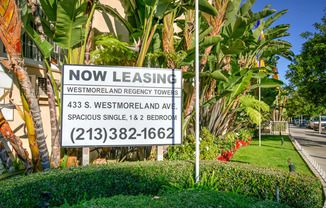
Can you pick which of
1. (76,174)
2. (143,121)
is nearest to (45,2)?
(143,121)

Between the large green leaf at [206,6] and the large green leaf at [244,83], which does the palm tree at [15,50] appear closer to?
the large green leaf at [206,6]

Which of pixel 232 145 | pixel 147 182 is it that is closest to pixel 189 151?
pixel 147 182

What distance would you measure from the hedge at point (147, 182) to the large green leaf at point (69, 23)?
9.36 ft

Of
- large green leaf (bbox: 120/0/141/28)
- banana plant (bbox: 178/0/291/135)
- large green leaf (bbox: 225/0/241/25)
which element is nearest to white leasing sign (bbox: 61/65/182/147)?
banana plant (bbox: 178/0/291/135)

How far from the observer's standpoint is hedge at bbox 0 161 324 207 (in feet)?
12.8

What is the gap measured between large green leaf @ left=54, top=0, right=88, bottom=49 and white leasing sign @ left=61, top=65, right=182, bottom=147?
103 centimetres

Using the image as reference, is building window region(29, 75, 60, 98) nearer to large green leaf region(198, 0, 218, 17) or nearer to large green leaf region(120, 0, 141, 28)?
large green leaf region(120, 0, 141, 28)

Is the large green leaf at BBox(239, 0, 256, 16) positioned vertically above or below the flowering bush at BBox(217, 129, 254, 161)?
above

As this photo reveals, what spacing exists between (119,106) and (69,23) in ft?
7.00

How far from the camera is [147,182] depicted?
15.3 feet

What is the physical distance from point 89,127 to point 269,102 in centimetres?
1614

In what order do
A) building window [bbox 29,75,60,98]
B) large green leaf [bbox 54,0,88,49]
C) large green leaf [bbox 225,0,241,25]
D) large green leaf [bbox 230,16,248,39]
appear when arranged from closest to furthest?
large green leaf [bbox 54,0,88,49] < building window [bbox 29,75,60,98] < large green leaf [bbox 230,16,248,39] < large green leaf [bbox 225,0,241,25]

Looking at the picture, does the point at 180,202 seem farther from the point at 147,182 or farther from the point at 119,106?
the point at 119,106

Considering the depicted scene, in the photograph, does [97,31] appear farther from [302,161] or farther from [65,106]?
[302,161]
